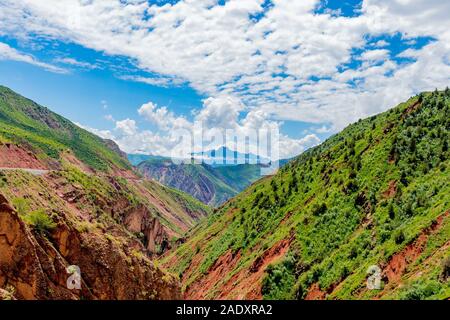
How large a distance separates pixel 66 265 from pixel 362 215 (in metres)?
29.7

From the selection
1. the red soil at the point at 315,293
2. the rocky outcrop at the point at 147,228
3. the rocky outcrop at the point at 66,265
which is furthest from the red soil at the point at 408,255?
the rocky outcrop at the point at 147,228

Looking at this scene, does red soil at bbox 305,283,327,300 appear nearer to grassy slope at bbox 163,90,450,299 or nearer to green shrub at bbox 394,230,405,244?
grassy slope at bbox 163,90,450,299

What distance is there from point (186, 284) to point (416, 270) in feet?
136

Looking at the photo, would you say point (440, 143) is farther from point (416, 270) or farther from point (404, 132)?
point (416, 270)

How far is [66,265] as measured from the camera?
770 inches

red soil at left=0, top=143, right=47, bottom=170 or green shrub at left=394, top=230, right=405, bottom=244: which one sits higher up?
red soil at left=0, top=143, right=47, bottom=170

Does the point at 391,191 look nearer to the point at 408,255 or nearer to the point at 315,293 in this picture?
the point at 408,255

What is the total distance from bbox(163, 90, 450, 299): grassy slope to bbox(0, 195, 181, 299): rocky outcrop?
15.2 m

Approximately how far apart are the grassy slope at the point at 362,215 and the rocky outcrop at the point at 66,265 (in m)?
15.2

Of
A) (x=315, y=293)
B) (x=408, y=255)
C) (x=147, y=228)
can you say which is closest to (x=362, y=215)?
(x=315, y=293)

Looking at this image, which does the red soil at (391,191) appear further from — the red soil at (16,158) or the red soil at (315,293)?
the red soil at (16,158)

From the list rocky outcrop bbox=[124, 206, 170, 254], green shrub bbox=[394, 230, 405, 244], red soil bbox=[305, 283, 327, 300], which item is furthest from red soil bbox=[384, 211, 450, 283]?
rocky outcrop bbox=[124, 206, 170, 254]

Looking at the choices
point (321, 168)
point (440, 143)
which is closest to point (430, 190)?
point (440, 143)

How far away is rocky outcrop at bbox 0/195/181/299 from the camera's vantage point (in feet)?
55.4
